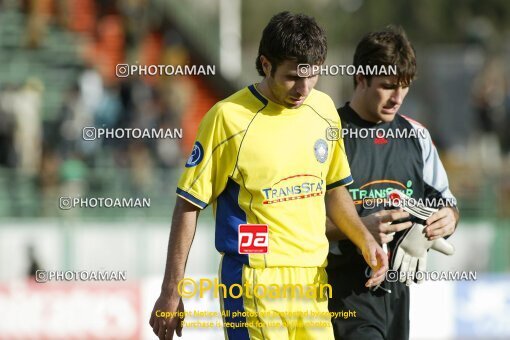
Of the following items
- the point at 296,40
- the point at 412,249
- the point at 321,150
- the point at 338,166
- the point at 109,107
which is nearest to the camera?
the point at 296,40

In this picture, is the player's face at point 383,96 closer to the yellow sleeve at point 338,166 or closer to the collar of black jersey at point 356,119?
the collar of black jersey at point 356,119

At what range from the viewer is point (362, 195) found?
226 inches

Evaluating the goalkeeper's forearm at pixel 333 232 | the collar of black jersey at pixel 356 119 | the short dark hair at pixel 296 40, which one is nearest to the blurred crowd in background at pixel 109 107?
the collar of black jersey at pixel 356 119

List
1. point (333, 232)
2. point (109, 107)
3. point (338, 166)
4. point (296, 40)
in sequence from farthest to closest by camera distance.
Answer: point (109, 107) < point (333, 232) < point (338, 166) < point (296, 40)

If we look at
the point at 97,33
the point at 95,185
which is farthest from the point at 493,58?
the point at 95,185

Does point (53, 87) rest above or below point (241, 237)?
above

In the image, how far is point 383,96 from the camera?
5.70 metres

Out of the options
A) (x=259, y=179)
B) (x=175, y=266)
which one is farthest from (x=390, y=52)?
(x=175, y=266)

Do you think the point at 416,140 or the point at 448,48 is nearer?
the point at 416,140

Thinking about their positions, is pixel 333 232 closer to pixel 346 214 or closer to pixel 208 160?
pixel 346 214

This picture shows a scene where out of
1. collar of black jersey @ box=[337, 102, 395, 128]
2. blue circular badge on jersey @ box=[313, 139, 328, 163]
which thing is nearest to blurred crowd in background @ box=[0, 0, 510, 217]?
collar of black jersey @ box=[337, 102, 395, 128]

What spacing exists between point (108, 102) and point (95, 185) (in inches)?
48.6

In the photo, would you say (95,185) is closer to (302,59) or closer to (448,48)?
(302,59)

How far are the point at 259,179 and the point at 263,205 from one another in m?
0.12
